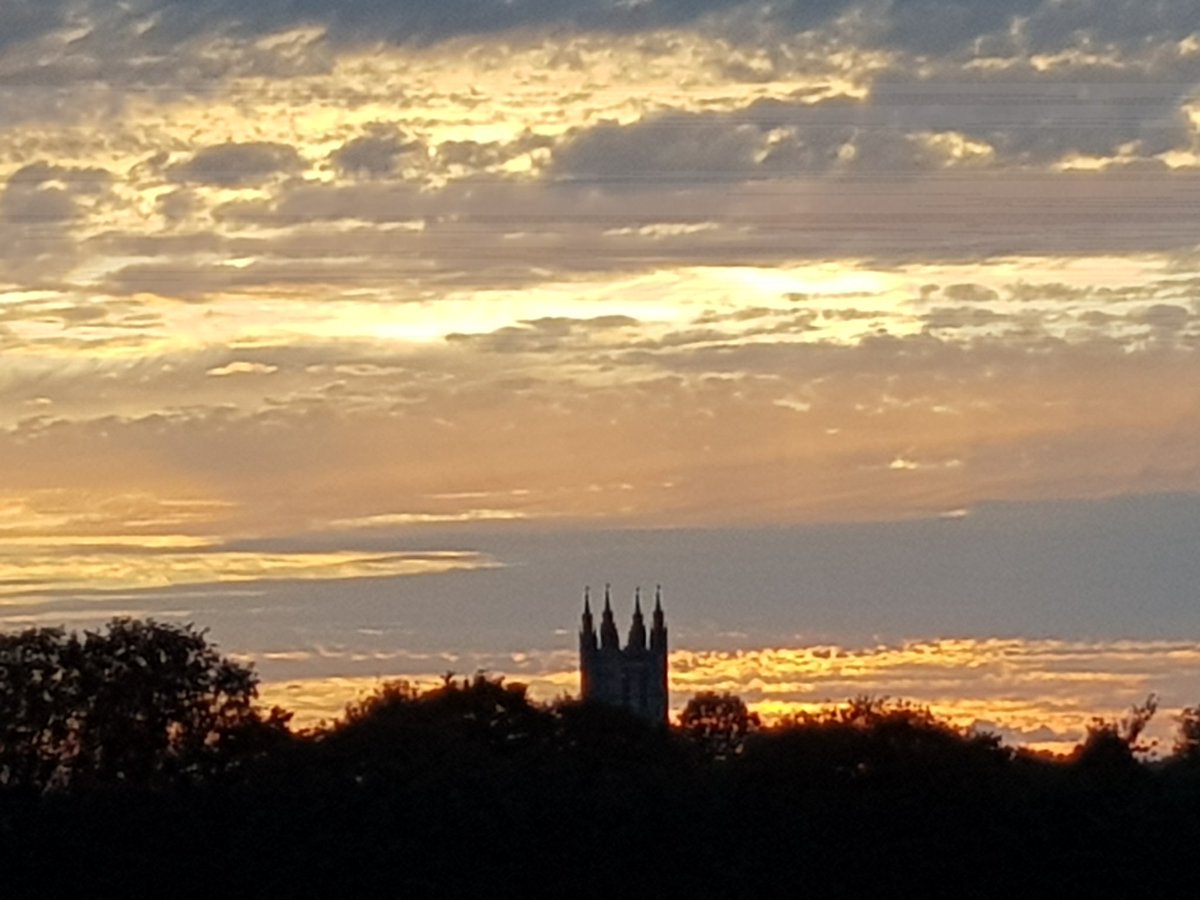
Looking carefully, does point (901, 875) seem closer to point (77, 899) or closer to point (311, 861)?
point (311, 861)

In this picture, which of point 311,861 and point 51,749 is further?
point 51,749

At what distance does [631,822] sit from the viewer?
98438 millimetres

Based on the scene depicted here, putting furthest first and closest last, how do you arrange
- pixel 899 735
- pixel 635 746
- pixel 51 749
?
pixel 51 749
pixel 635 746
pixel 899 735

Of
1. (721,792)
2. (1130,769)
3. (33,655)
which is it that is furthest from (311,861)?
(33,655)

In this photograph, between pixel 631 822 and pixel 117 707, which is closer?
pixel 631 822

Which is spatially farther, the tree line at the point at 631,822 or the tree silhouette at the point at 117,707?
the tree silhouette at the point at 117,707

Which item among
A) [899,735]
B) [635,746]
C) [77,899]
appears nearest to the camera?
[77,899]

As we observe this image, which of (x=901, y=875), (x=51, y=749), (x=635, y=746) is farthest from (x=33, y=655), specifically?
(x=901, y=875)

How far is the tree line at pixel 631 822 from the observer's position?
314 feet

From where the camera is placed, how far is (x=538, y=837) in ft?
322

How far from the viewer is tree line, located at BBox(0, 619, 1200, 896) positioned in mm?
95625

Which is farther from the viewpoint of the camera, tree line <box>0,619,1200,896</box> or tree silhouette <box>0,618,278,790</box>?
tree silhouette <box>0,618,278,790</box>

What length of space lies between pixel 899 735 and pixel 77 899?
2923 cm

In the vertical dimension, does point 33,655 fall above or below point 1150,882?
above
